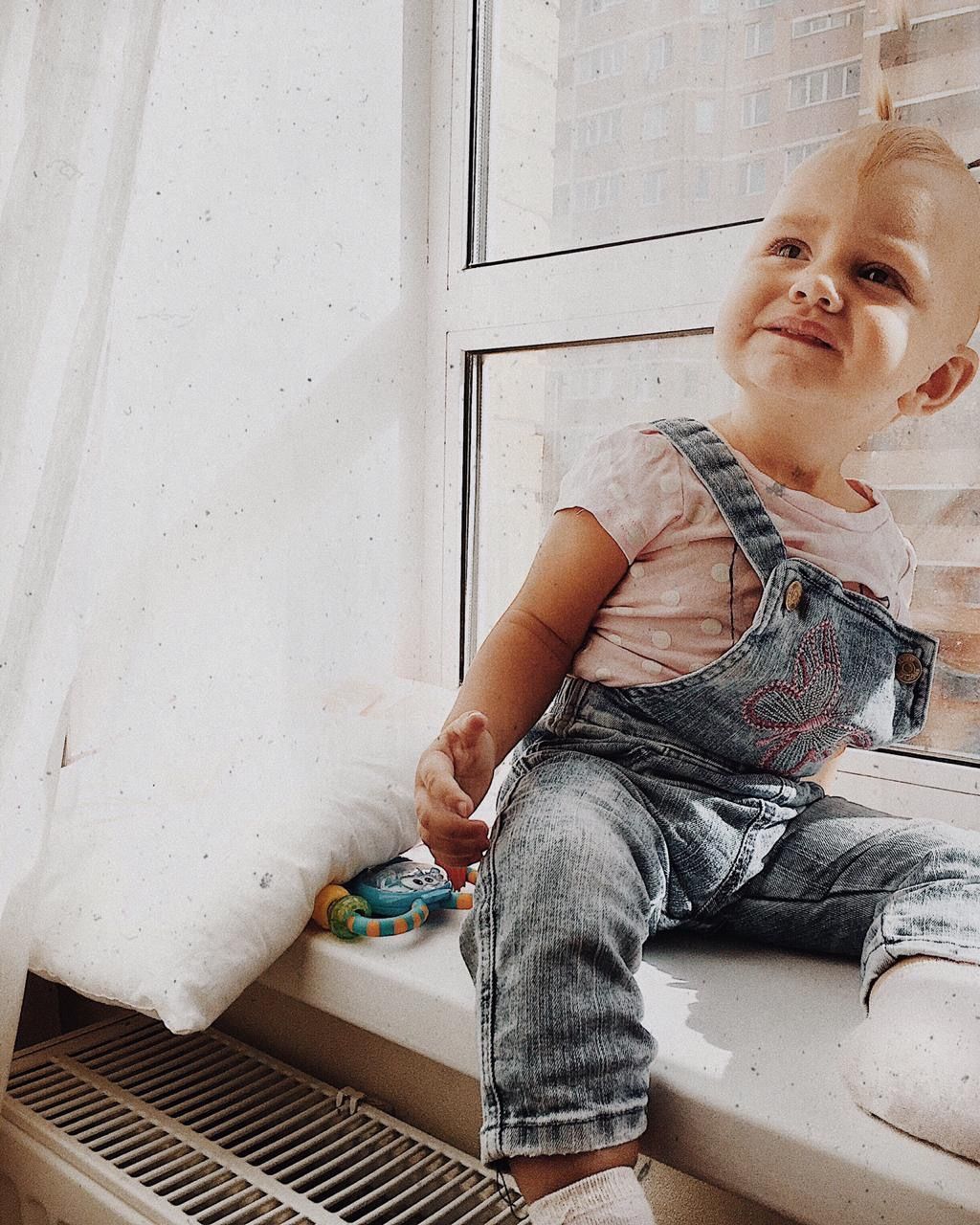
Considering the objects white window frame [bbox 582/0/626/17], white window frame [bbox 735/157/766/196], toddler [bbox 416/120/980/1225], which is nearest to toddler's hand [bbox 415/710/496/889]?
toddler [bbox 416/120/980/1225]

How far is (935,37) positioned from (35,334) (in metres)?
0.78

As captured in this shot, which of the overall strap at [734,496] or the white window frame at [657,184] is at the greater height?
the white window frame at [657,184]

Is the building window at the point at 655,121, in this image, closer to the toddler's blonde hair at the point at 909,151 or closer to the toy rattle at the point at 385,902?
the toddler's blonde hair at the point at 909,151

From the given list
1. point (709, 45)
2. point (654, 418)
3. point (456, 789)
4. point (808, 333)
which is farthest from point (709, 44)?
point (456, 789)

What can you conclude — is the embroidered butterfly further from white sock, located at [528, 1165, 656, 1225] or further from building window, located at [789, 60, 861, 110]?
building window, located at [789, 60, 861, 110]

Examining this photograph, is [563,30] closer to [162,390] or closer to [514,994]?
[162,390]

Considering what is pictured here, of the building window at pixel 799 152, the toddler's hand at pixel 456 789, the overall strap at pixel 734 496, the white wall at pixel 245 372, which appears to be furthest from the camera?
the building window at pixel 799 152

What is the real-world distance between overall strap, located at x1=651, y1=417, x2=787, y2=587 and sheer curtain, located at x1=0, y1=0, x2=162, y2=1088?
46cm

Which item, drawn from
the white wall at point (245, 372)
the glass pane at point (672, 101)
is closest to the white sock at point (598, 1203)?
the white wall at point (245, 372)

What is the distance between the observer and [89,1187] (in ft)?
2.94

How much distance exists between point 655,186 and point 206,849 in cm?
79

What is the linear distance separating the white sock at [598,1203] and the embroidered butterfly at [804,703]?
33cm

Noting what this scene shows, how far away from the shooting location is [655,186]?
1.18 metres

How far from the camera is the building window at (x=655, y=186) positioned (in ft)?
3.85
